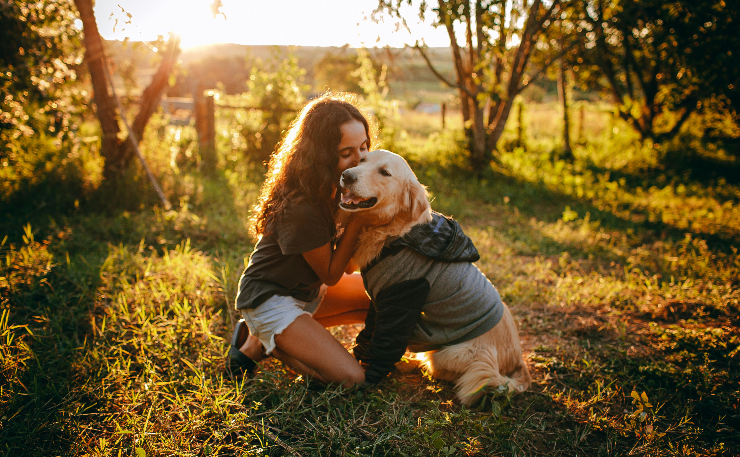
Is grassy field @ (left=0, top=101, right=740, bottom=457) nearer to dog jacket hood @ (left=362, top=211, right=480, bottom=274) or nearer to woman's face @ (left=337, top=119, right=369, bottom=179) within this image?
dog jacket hood @ (left=362, top=211, right=480, bottom=274)

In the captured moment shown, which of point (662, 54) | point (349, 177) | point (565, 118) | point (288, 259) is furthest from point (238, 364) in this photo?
point (662, 54)

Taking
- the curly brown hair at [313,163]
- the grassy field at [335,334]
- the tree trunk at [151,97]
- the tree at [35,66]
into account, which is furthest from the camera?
the tree trunk at [151,97]

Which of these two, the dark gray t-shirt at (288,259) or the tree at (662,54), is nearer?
the dark gray t-shirt at (288,259)

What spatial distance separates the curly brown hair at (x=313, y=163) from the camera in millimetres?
2178

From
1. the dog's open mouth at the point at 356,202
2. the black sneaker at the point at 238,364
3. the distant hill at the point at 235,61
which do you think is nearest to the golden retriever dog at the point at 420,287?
the dog's open mouth at the point at 356,202

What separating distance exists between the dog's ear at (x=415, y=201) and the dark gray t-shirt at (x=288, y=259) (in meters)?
0.46

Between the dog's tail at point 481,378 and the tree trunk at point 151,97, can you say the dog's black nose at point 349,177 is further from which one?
the tree trunk at point 151,97

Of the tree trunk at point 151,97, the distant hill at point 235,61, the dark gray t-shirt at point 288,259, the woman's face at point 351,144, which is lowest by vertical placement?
the dark gray t-shirt at point 288,259

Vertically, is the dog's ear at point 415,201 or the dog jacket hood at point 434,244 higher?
the dog's ear at point 415,201

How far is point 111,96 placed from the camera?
4.86 meters

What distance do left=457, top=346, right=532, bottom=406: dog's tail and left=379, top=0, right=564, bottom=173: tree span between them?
16.4ft

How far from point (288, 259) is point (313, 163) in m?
0.55

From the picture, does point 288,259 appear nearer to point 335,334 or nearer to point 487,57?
point 335,334

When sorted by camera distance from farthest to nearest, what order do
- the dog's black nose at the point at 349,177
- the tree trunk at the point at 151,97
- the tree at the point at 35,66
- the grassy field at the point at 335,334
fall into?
the tree trunk at the point at 151,97 → the tree at the point at 35,66 → the dog's black nose at the point at 349,177 → the grassy field at the point at 335,334
